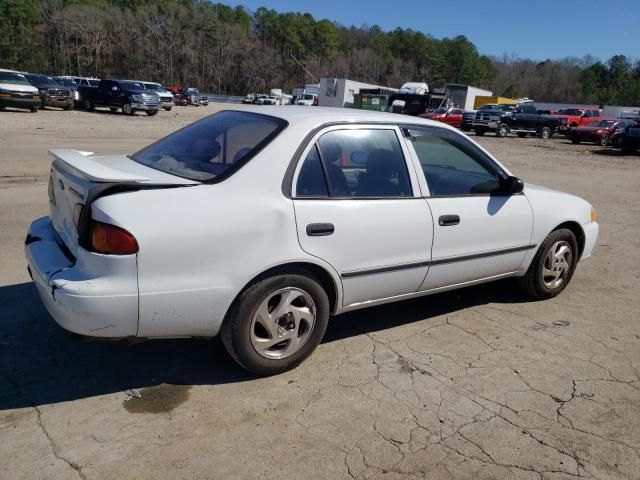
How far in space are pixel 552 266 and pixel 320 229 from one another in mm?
2555

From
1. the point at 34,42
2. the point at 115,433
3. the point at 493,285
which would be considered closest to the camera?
the point at 115,433

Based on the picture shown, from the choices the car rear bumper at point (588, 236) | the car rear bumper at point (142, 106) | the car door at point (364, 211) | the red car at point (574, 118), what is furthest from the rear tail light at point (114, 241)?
the red car at point (574, 118)

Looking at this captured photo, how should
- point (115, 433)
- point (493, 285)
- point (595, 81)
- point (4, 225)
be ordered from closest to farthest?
point (115, 433) < point (493, 285) < point (4, 225) < point (595, 81)

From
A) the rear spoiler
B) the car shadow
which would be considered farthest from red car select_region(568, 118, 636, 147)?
the rear spoiler

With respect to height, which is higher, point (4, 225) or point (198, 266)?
point (198, 266)

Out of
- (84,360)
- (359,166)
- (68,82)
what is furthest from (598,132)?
(68,82)

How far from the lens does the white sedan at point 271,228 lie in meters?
2.76

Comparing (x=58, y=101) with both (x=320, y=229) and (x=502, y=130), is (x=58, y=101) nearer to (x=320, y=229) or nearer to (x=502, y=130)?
Answer: (x=502, y=130)

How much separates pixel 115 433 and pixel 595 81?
438 ft

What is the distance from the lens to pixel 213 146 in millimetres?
3578

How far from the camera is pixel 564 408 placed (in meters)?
3.17

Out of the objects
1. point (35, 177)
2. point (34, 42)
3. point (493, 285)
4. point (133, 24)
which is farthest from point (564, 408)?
point (133, 24)

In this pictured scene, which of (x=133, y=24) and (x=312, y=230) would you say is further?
(x=133, y=24)

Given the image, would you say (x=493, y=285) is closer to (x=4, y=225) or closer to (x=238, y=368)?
(x=238, y=368)
